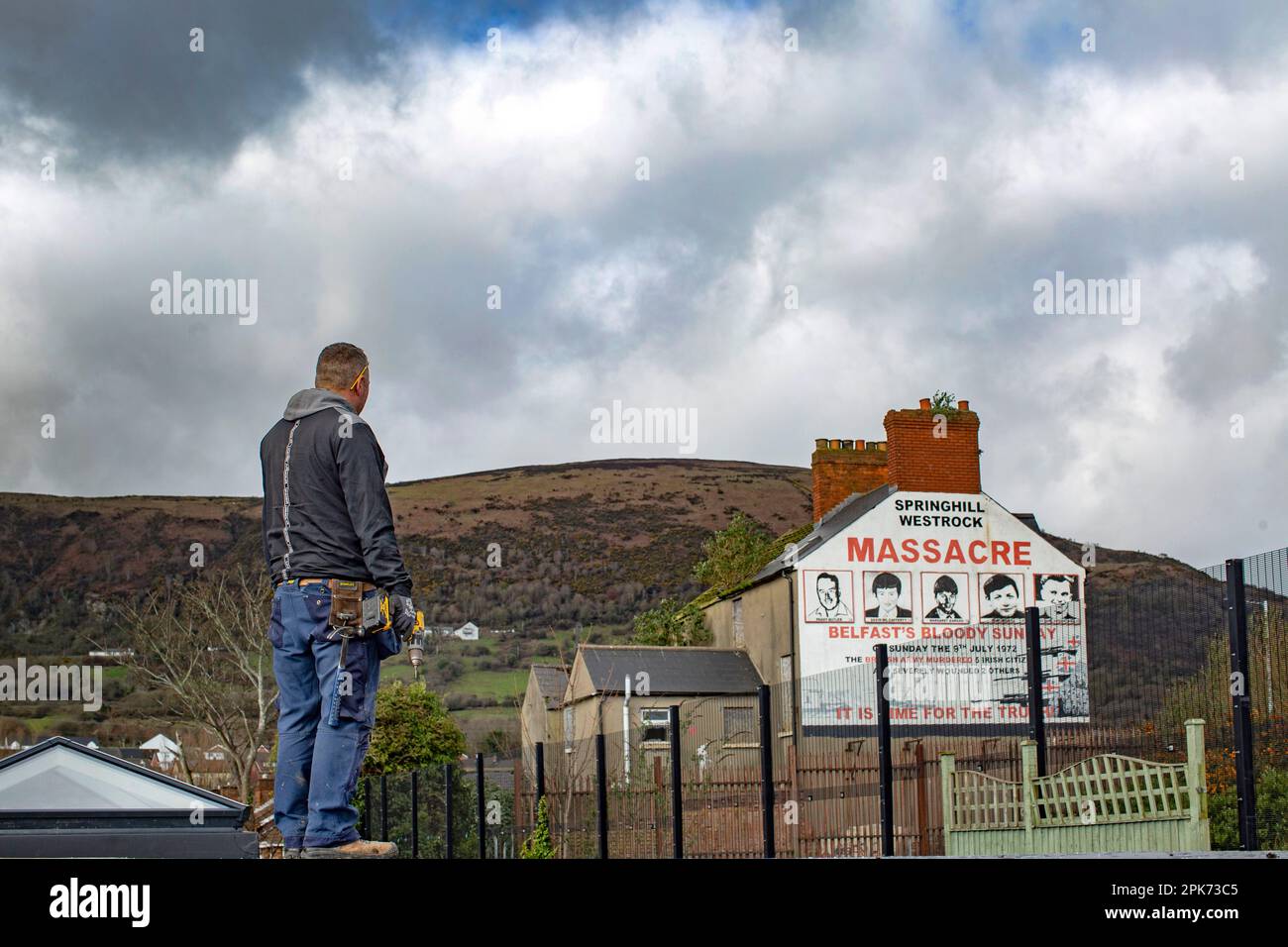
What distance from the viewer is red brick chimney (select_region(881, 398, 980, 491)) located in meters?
37.6

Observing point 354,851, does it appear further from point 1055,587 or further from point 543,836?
point 1055,587

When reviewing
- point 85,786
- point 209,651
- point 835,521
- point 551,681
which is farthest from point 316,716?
point 551,681

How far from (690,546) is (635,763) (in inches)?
3219

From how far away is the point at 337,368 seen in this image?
5777mm

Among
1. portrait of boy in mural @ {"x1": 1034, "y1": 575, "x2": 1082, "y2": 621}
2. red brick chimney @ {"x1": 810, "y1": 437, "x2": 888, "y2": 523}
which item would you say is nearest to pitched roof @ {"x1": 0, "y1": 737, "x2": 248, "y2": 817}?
portrait of boy in mural @ {"x1": 1034, "y1": 575, "x2": 1082, "y2": 621}

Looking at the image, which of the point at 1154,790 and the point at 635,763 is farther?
the point at 635,763

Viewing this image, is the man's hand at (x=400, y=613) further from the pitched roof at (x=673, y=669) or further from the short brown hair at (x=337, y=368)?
the pitched roof at (x=673, y=669)

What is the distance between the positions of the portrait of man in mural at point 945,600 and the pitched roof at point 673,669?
5.56 m

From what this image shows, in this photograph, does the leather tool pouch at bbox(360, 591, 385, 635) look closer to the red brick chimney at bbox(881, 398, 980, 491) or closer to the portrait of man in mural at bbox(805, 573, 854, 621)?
the red brick chimney at bbox(881, 398, 980, 491)

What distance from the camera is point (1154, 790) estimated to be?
30.2 feet

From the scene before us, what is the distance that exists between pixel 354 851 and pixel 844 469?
37688 mm

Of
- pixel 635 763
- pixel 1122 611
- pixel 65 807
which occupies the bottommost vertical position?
pixel 635 763
